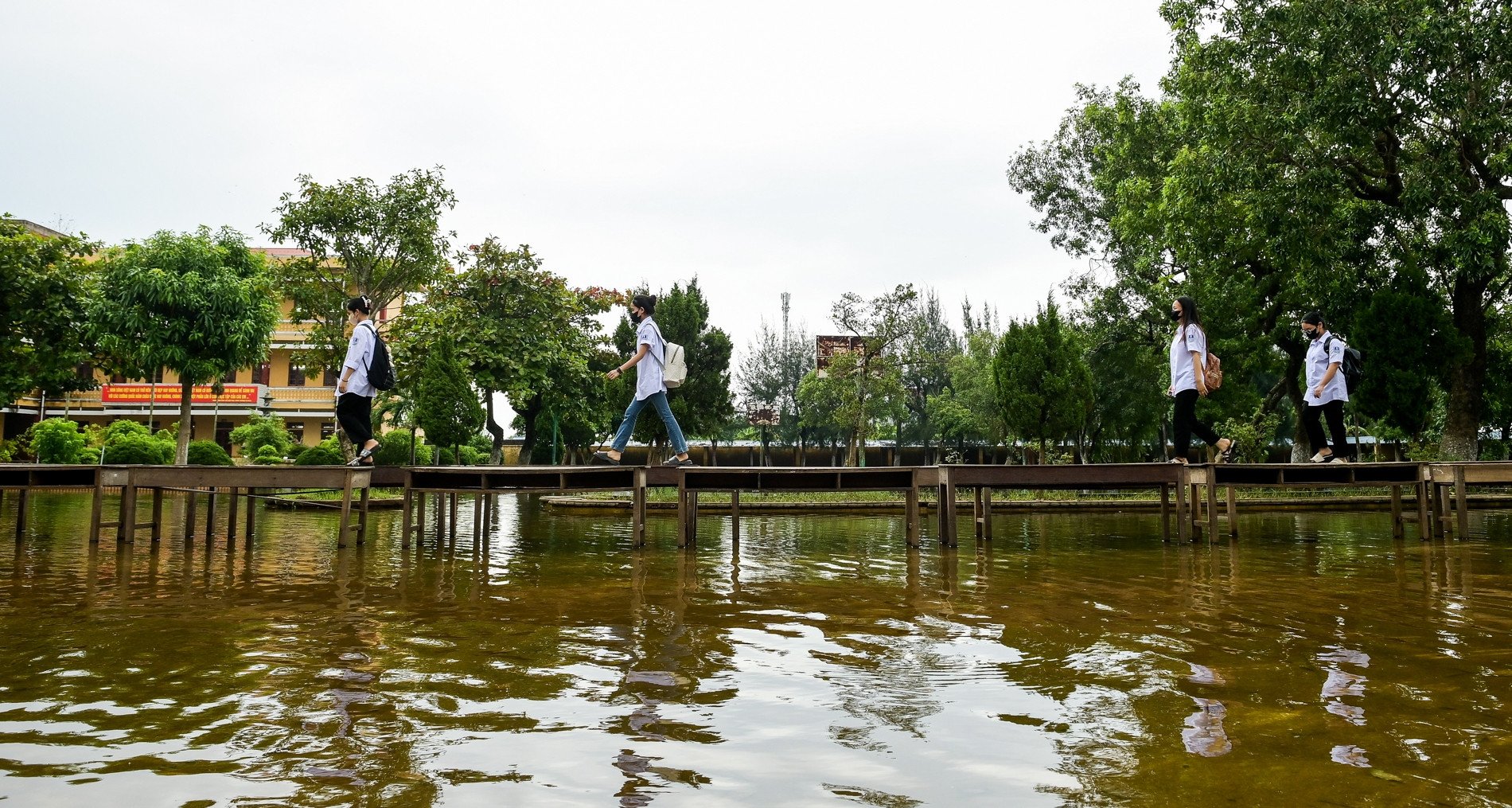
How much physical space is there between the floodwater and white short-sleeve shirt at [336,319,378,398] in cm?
217

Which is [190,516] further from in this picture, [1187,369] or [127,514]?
[1187,369]

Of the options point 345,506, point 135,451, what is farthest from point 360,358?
point 135,451

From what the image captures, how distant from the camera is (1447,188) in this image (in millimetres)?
15398

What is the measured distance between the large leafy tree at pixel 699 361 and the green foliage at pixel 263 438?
1135cm

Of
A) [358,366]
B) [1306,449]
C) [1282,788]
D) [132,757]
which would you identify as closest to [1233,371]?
[1306,449]

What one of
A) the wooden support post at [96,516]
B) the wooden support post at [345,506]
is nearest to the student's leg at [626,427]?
the wooden support post at [345,506]

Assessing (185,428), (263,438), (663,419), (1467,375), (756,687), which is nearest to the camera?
(756,687)

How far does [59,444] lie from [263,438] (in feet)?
18.4

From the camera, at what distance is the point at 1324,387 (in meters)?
10.6

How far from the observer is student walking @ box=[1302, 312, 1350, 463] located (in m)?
10.5

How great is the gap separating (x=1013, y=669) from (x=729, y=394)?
35.1 metres

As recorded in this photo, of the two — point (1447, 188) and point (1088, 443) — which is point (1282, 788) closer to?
point (1447, 188)

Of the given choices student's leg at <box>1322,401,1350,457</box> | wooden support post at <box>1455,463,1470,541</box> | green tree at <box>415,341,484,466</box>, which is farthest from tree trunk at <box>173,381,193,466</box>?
wooden support post at <box>1455,463,1470,541</box>

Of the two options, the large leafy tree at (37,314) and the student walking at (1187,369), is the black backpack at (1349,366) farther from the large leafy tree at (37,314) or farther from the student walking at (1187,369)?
the large leafy tree at (37,314)
